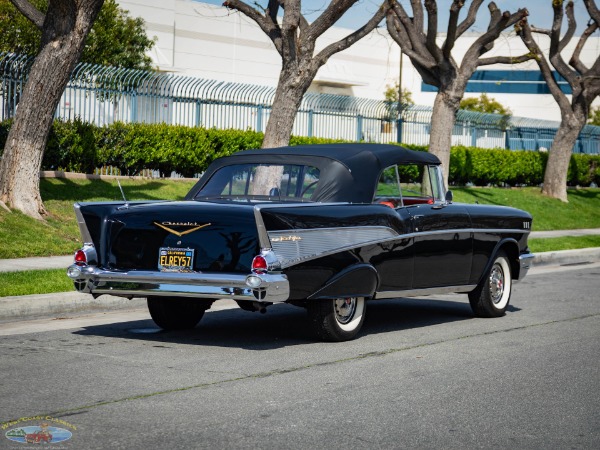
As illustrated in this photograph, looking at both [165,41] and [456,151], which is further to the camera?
[165,41]

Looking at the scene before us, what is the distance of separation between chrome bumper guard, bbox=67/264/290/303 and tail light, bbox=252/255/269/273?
51mm

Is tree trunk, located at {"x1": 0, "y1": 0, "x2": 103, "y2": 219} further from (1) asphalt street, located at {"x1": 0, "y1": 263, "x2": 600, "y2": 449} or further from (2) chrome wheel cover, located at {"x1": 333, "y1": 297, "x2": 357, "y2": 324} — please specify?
(2) chrome wheel cover, located at {"x1": 333, "y1": 297, "x2": 357, "y2": 324}

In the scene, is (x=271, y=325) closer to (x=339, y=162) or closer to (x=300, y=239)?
(x=339, y=162)

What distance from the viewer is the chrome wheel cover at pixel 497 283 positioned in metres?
11.3

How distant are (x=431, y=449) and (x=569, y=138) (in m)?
29.6

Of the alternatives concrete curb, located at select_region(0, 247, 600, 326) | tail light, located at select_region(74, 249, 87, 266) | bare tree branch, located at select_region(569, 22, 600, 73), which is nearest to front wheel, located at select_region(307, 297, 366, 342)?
tail light, located at select_region(74, 249, 87, 266)

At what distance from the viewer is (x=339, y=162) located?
958 centimetres

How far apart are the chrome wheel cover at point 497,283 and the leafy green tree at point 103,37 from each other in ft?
92.4

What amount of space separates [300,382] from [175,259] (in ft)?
5.56

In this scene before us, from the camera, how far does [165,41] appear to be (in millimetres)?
56781

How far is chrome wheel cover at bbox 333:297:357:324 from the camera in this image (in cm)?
914

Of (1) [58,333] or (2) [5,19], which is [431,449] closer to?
(1) [58,333]

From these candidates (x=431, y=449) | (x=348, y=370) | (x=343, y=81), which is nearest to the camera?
(x=431, y=449)

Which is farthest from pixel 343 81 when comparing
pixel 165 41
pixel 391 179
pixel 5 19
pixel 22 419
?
pixel 22 419
